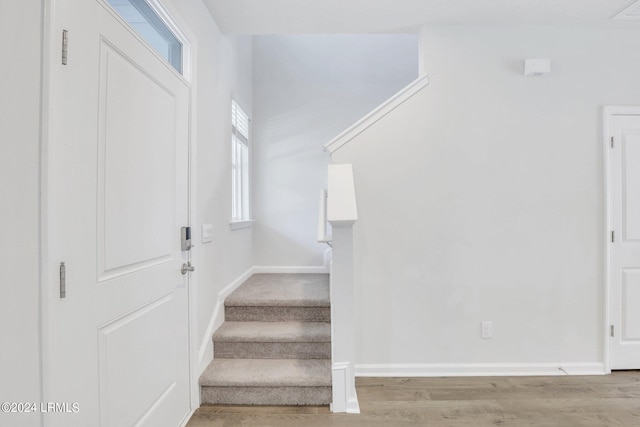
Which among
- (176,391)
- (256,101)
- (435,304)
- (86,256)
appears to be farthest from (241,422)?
(256,101)

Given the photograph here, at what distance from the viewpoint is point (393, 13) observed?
7.86 feet

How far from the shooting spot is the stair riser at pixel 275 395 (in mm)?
2047

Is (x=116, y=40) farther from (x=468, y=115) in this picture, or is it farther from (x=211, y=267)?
(x=468, y=115)

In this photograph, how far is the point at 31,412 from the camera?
0.95 meters

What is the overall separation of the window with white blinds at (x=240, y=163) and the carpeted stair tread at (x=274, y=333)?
115cm

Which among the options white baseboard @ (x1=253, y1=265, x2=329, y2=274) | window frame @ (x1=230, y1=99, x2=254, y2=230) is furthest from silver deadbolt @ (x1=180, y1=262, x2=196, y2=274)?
white baseboard @ (x1=253, y1=265, x2=329, y2=274)

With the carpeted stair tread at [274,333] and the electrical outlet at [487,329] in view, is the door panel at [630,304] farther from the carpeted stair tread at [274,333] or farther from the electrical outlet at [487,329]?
the carpeted stair tread at [274,333]

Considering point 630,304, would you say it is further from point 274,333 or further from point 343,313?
point 274,333

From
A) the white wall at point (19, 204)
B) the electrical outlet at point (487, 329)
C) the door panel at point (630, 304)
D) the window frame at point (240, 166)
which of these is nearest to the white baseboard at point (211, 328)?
the window frame at point (240, 166)

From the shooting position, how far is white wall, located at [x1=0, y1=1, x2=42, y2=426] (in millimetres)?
878

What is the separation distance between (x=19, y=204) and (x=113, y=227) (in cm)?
39

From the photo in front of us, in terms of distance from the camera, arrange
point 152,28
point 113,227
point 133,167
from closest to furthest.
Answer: point 113,227
point 133,167
point 152,28

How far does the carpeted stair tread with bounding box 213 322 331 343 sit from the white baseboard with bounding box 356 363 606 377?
45cm

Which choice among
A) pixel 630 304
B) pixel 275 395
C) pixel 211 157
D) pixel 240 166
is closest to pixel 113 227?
pixel 211 157
